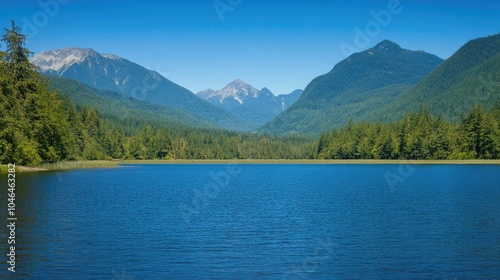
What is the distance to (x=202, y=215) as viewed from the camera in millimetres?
45125

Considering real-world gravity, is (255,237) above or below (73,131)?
below

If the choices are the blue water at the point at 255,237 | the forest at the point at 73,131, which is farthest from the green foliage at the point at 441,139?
the blue water at the point at 255,237

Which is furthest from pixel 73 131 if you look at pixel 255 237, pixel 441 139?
pixel 255 237

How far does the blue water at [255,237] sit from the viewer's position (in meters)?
25.9

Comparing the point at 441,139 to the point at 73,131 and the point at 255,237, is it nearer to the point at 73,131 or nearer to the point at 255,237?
the point at 73,131

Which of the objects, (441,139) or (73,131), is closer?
(73,131)

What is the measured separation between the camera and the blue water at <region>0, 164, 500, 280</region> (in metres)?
25.9

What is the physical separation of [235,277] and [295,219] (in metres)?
18.5

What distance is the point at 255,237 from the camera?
1361 inches

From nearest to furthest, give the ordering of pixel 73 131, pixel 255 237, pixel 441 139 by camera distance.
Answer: pixel 255 237 < pixel 73 131 < pixel 441 139

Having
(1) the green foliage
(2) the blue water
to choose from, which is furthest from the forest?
(2) the blue water

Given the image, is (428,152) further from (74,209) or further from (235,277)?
(235,277)

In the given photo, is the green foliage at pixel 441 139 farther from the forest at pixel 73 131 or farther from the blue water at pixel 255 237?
A: the blue water at pixel 255 237

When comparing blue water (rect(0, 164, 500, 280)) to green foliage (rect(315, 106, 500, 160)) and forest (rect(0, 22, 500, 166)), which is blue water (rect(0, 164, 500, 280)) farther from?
green foliage (rect(315, 106, 500, 160))
